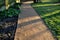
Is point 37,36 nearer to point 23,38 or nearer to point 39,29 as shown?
point 23,38

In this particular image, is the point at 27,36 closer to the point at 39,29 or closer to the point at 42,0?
the point at 39,29

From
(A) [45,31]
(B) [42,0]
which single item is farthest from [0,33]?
(B) [42,0]

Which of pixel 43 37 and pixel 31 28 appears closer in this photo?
pixel 43 37

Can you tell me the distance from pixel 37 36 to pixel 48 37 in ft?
1.04

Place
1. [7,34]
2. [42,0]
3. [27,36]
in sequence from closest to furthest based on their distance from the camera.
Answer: [27,36] → [7,34] → [42,0]

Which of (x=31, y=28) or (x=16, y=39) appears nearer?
(x=16, y=39)

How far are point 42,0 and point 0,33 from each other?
15.0 metres

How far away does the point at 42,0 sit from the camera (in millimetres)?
19766

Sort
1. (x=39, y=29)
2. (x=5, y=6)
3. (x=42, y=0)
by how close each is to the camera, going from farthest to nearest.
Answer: (x=42, y=0) → (x=5, y=6) → (x=39, y=29)

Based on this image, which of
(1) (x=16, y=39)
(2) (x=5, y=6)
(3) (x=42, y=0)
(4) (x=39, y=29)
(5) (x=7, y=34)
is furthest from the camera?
(3) (x=42, y=0)

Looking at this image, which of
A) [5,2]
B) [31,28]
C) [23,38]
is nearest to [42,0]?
[5,2]

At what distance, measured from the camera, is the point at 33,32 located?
17.1 feet

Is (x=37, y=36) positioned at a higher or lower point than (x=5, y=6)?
higher

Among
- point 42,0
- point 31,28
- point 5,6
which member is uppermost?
point 31,28
